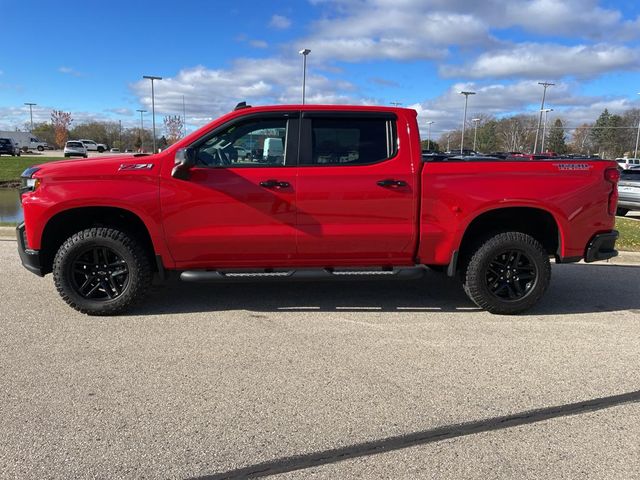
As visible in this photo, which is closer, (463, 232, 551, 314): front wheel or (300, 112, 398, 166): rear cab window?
(300, 112, 398, 166): rear cab window

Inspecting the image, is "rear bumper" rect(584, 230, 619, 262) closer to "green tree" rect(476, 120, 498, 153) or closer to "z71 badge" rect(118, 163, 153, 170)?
"z71 badge" rect(118, 163, 153, 170)

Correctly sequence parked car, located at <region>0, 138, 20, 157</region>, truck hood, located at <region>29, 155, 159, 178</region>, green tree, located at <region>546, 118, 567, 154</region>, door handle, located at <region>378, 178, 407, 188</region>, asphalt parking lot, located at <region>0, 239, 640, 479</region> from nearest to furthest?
1. asphalt parking lot, located at <region>0, 239, 640, 479</region>
2. truck hood, located at <region>29, 155, 159, 178</region>
3. door handle, located at <region>378, 178, 407, 188</region>
4. parked car, located at <region>0, 138, 20, 157</region>
5. green tree, located at <region>546, 118, 567, 154</region>

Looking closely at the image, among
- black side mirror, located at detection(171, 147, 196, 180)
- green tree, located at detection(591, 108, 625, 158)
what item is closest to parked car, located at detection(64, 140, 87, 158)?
black side mirror, located at detection(171, 147, 196, 180)

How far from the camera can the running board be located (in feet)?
15.8

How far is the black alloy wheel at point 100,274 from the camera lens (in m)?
4.86

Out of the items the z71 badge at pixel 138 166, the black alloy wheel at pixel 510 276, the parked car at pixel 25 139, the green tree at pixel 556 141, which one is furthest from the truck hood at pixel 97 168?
the green tree at pixel 556 141

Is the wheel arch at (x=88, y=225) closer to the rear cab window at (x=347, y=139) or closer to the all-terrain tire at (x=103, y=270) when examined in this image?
the all-terrain tire at (x=103, y=270)

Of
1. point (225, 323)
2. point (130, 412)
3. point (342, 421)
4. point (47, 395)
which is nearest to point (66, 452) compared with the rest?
point (130, 412)

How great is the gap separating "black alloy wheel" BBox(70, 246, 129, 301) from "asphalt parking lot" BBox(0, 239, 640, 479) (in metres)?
0.30

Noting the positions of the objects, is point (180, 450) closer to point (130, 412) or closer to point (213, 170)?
point (130, 412)

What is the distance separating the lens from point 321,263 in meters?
4.96

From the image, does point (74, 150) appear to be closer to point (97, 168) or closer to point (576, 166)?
point (97, 168)

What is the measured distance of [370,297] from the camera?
18.6 feet

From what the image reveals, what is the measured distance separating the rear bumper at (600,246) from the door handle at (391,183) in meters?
1.99
